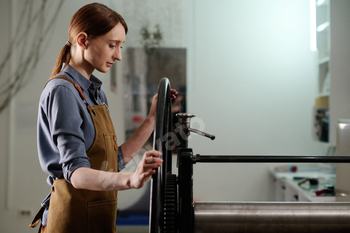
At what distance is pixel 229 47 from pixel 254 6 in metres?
0.42

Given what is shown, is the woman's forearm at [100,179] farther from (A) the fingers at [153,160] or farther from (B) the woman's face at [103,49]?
(B) the woman's face at [103,49]

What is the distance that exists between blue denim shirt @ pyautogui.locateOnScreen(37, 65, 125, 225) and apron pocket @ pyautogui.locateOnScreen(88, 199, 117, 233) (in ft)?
0.42

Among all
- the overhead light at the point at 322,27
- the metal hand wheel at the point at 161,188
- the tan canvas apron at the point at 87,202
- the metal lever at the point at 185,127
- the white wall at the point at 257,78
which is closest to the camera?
the metal hand wheel at the point at 161,188

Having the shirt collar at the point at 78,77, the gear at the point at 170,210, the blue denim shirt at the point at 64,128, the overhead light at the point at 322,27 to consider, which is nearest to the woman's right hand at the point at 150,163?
the gear at the point at 170,210

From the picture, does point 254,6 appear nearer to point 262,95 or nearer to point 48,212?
point 262,95

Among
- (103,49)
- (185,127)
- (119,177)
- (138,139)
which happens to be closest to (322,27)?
(185,127)

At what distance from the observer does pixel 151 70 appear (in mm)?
3279

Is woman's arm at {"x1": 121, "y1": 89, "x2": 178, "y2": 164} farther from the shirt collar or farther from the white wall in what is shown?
the white wall

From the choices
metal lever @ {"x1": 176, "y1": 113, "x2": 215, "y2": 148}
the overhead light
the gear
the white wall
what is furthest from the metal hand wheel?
the overhead light

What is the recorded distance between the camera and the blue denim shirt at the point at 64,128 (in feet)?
2.73

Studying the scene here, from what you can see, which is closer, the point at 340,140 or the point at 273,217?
the point at 273,217

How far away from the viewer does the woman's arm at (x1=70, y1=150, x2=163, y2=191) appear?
2.02 ft

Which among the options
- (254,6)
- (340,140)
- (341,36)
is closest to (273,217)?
(340,140)

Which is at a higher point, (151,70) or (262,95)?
(151,70)
